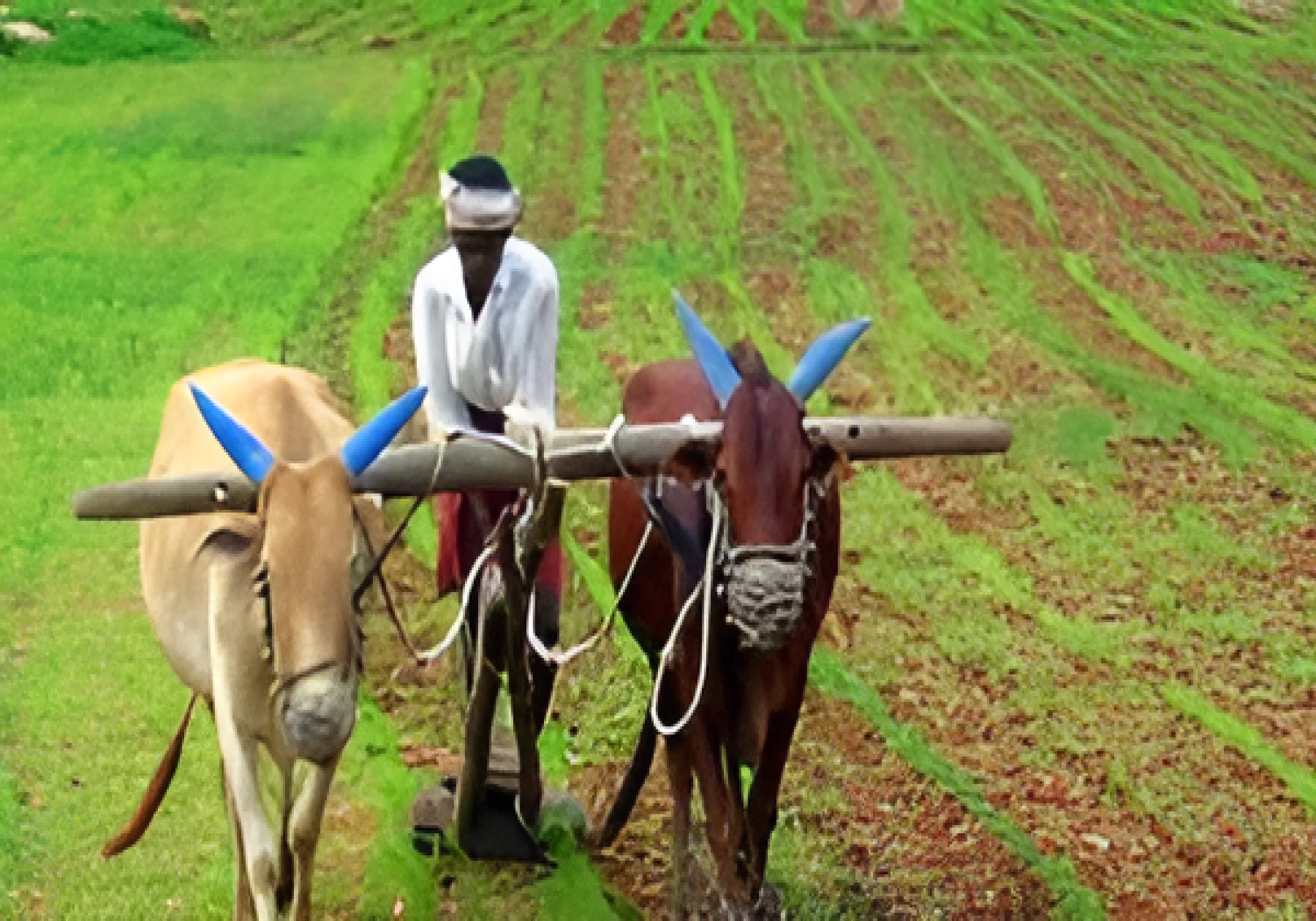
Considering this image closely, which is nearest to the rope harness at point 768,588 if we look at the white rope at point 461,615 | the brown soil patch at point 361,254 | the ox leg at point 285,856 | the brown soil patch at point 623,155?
the white rope at point 461,615

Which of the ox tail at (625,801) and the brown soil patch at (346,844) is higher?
the ox tail at (625,801)

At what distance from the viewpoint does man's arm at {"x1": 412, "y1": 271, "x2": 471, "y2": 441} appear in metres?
5.21

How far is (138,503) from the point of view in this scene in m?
4.52

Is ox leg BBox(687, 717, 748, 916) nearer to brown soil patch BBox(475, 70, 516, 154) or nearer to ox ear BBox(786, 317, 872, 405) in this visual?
ox ear BBox(786, 317, 872, 405)

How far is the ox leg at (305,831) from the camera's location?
4.92 m

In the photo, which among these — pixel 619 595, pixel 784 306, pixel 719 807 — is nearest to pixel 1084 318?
pixel 784 306

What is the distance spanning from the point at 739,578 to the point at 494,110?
1280 cm

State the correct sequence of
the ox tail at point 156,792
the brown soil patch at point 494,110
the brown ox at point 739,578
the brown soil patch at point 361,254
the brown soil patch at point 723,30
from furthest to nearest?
the brown soil patch at point 723,30 < the brown soil patch at point 494,110 < the brown soil patch at point 361,254 < the ox tail at point 156,792 < the brown ox at point 739,578

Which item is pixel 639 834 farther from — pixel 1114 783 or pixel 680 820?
pixel 1114 783

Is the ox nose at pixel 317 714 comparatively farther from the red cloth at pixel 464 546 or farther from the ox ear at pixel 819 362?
the ox ear at pixel 819 362

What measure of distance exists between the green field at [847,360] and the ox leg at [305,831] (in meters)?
0.78

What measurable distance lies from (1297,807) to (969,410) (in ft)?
14.0

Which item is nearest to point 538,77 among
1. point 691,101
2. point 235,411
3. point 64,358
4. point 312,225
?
point 691,101

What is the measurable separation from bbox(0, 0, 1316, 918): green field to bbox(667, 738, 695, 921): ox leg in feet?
1.51
